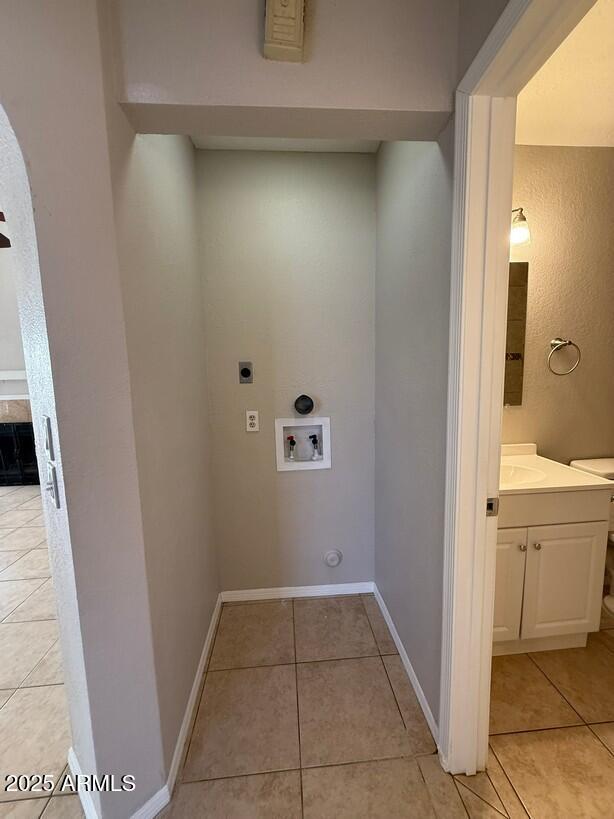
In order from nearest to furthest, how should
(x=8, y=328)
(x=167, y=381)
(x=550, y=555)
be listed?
(x=167, y=381), (x=550, y=555), (x=8, y=328)

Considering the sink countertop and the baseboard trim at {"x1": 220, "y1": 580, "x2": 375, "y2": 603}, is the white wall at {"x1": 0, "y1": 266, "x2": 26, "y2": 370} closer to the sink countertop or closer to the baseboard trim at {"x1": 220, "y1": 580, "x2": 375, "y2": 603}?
the baseboard trim at {"x1": 220, "y1": 580, "x2": 375, "y2": 603}

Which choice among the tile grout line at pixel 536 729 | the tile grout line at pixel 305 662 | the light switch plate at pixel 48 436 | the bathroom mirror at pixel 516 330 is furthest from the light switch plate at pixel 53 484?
the bathroom mirror at pixel 516 330

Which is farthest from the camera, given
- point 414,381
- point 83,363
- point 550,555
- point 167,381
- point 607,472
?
point 607,472

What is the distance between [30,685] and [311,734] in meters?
1.33

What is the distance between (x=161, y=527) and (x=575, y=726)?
1.79m

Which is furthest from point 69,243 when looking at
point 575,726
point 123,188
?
point 575,726

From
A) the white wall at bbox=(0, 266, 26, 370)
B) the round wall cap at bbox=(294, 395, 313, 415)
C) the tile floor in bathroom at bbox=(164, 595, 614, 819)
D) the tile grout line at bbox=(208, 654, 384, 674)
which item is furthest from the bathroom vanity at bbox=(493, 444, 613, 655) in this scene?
the white wall at bbox=(0, 266, 26, 370)

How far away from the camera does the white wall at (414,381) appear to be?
1.30 metres

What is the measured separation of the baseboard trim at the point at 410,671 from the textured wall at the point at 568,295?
1220mm

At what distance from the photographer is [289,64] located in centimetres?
104

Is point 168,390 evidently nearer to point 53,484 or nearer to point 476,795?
point 53,484

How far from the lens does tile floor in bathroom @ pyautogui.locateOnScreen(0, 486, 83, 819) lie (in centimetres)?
126

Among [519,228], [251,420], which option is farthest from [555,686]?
[519,228]

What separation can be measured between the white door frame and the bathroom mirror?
101 cm
